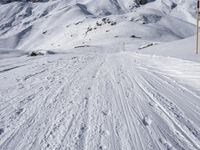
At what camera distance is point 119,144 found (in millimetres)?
4012

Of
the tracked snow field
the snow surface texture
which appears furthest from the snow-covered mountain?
the tracked snow field

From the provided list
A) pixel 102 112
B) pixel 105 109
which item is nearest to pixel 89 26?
pixel 105 109

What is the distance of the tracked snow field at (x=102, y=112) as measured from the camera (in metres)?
4.09

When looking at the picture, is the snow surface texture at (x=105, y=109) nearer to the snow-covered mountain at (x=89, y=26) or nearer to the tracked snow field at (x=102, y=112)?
the tracked snow field at (x=102, y=112)

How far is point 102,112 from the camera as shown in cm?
530

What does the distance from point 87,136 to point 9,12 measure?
207 metres

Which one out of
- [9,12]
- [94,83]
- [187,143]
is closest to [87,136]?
[187,143]

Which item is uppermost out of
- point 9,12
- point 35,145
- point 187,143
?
point 9,12

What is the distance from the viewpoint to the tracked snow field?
13.4 ft

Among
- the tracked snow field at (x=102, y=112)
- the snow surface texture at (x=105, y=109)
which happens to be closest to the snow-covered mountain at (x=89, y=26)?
the snow surface texture at (x=105, y=109)

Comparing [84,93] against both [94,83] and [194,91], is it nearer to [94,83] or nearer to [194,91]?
[94,83]

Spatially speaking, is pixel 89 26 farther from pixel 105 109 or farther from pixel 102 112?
pixel 102 112

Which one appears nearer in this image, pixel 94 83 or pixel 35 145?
pixel 35 145

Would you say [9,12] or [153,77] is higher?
[9,12]
